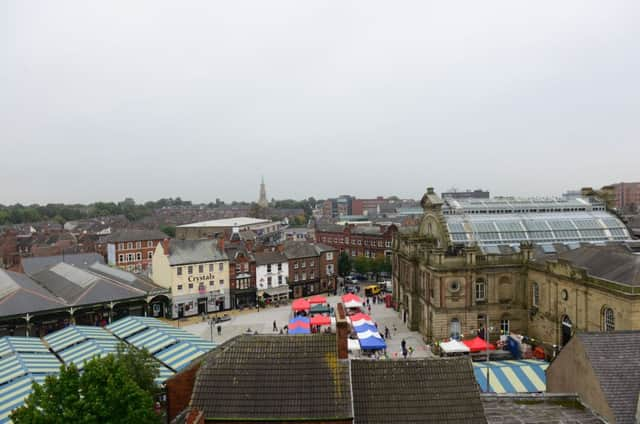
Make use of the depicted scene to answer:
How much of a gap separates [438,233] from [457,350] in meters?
15.3

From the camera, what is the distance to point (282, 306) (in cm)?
6025

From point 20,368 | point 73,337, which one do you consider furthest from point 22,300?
point 20,368

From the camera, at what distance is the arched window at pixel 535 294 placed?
128ft

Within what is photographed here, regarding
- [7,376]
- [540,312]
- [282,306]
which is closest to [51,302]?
[7,376]

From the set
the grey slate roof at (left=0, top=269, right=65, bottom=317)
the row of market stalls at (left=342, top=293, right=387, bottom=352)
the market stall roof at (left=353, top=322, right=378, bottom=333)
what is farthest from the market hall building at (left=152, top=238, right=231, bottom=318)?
the market stall roof at (left=353, top=322, right=378, bottom=333)

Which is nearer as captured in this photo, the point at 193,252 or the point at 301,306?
the point at 301,306

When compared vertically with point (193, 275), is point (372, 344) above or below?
below

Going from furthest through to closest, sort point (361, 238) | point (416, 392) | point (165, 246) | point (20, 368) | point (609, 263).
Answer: point (361, 238)
point (165, 246)
point (609, 263)
point (20, 368)
point (416, 392)

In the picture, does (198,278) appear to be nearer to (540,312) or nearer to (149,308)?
(149,308)

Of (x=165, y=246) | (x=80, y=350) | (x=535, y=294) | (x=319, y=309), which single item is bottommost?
(x=319, y=309)

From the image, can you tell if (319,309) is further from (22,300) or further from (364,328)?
(22,300)

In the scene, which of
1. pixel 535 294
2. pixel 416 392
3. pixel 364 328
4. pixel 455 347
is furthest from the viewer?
pixel 535 294

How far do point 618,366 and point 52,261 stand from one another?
71.1 m

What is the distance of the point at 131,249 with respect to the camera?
7556 centimetres
